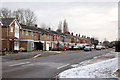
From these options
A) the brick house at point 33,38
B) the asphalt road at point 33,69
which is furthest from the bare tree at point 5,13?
the asphalt road at point 33,69

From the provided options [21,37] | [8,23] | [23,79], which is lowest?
[23,79]

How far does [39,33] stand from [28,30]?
6032mm

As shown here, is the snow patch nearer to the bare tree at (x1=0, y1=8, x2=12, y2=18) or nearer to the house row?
the house row

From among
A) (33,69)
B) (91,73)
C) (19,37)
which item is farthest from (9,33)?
(91,73)

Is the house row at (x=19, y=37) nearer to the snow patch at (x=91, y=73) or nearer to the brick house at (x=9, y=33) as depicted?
the brick house at (x=9, y=33)

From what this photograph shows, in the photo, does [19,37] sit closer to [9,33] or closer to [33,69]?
[9,33]

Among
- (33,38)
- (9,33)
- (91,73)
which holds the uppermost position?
(9,33)

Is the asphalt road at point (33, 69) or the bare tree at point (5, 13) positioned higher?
the bare tree at point (5, 13)

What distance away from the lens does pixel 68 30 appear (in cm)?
9350

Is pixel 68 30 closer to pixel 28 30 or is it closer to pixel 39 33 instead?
pixel 39 33

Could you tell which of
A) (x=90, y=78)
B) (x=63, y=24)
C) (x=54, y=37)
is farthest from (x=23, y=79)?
(x=63, y=24)

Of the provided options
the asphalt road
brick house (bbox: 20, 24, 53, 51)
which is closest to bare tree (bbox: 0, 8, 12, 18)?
brick house (bbox: 20, 24, 53, 51)

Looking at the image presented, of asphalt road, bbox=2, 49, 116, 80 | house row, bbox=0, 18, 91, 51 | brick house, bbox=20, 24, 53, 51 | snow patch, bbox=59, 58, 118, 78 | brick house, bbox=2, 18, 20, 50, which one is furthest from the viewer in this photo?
brick house, bbox=20, 24, 53, 51

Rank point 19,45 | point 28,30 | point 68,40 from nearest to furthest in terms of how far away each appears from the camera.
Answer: point 19,45 < point 28,30 < point 68,40
